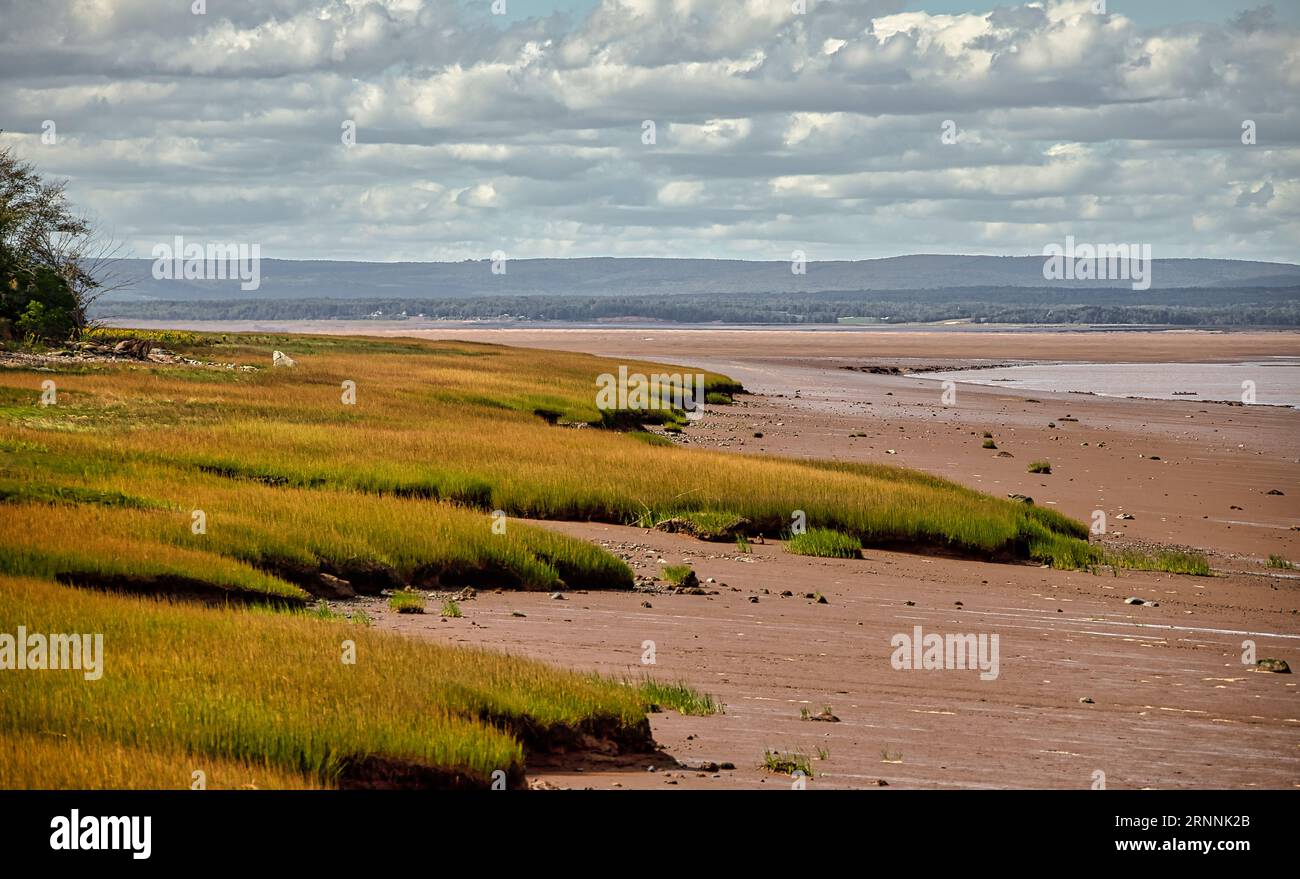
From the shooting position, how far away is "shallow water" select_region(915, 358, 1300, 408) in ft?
235

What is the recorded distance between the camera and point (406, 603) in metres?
16.1

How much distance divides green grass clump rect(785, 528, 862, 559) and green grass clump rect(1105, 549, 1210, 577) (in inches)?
156

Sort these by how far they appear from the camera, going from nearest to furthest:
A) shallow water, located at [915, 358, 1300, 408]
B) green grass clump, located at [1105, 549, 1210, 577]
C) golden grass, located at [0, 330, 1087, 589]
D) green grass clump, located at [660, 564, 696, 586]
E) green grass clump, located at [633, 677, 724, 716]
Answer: green grass clump, located at [633, 677, 724, 716]
golden grass, located at [0, 330, 1087, 589]
green grass clump, located at [660, 564, 696, 586]
green grass clump, located at [1105, 549, 1210, 577]
shallow water, located at [915, 358, 1300, 408]

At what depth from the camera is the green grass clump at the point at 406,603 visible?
16.0 metres

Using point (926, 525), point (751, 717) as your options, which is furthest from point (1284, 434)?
point (751, 717)

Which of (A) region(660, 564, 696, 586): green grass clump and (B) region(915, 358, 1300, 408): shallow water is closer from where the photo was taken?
(A) region(660, 564, 696, 586): green grass clump

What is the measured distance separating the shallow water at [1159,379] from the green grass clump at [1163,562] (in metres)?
44.1

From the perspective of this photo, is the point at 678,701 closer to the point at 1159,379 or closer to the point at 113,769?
the point at 113,769

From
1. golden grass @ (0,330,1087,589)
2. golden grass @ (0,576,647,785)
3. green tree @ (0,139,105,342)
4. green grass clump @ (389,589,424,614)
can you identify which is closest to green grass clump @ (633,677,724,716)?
golden grass @ (0,576,647,785)

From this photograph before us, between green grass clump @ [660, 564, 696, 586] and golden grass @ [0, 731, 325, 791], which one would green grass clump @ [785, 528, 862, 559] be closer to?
green grass clump @ [660, 564, 696, 586]

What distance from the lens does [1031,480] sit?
3484 cm

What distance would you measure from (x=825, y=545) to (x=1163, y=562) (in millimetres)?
5070

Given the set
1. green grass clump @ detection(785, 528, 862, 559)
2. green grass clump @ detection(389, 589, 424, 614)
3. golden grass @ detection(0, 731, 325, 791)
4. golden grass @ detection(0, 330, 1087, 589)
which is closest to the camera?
golden grass @ detection(0, 731, 325, 791)

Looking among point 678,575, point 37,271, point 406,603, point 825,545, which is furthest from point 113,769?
point 37,271
